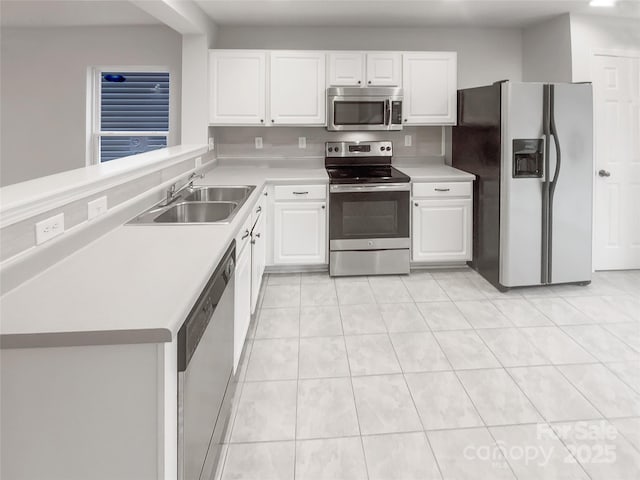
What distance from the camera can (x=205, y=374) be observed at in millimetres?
1462

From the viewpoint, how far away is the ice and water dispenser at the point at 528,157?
3684mm

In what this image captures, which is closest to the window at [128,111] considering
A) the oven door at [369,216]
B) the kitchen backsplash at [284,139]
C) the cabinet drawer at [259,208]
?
the kitchen backsplash at [284,139]

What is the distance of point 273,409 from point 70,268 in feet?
3.71

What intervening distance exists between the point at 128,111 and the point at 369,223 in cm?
289

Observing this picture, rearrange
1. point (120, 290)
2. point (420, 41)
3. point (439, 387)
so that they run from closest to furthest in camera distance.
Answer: point (120, 290), point (439, 387), point (420, 41)

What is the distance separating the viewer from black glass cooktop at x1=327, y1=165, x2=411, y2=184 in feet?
13.4

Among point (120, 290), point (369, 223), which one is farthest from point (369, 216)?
point (120, 290)

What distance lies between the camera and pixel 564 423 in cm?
205

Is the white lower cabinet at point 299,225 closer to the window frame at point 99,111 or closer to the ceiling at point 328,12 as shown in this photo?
the ceiling at point 328,12

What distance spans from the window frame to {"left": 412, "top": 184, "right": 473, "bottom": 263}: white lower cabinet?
2788 millimetres

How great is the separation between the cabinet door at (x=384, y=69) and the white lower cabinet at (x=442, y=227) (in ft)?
3.47

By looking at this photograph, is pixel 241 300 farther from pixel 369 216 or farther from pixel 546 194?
pixel 546 194

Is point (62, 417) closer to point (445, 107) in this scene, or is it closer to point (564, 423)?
point (564, 423)

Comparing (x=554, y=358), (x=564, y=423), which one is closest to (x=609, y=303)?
(x=554, y=358)
